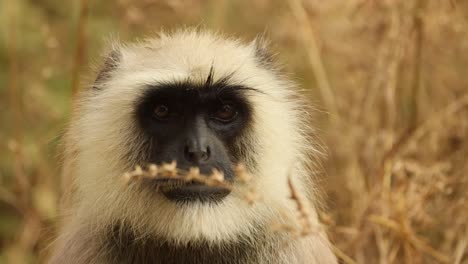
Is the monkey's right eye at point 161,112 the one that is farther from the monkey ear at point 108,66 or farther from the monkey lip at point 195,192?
the monkey ear at point 108,66

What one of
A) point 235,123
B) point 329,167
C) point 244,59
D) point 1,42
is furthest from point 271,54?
point 1,42

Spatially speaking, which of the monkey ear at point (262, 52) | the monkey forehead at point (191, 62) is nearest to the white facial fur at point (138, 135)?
the monkey forehead at point (191, 62)

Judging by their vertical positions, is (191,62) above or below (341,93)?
below

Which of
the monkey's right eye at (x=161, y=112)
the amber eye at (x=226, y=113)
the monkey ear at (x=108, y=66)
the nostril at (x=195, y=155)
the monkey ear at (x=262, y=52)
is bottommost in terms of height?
the nostril at (x=195, y=155)

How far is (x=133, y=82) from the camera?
12.2ft

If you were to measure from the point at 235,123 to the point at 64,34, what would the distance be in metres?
3.81

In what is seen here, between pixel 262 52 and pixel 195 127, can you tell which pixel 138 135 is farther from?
pixel 262 52

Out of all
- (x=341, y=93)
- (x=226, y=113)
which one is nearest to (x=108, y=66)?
(x=226, y=113)

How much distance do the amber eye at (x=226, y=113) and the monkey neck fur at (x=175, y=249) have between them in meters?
0.49

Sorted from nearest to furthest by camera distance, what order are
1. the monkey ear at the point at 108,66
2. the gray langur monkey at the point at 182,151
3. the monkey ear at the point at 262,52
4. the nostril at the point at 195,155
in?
the nostril at the point at 195,155
the gray langur monkey at the point at 182,151
the monkey ear at the point at 108,66
the monkey ear at the point at 262,52

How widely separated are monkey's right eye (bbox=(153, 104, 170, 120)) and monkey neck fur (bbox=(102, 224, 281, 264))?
481 mm

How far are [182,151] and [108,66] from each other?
85 centimetres

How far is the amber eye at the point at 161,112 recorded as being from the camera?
3.65 meters

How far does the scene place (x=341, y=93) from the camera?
6508 millimetres
